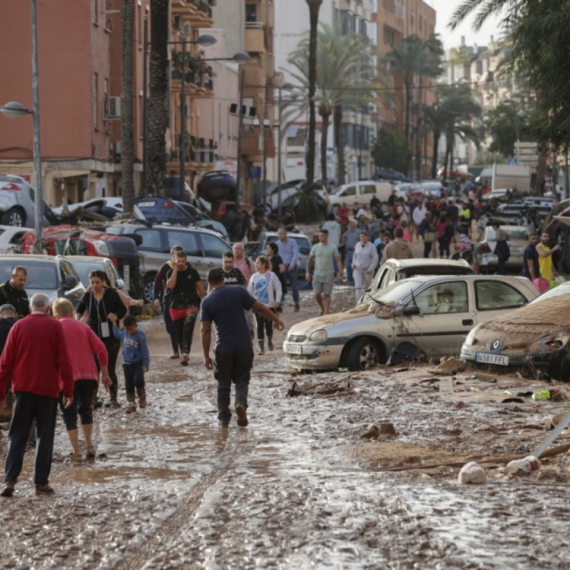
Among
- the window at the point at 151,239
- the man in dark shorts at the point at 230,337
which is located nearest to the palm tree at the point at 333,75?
the window at the point at 151,239

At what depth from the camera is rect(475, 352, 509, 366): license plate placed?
17.8 meters

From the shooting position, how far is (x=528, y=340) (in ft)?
58.1

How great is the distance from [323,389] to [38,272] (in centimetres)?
574

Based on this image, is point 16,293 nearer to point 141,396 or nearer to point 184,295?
point 141,396

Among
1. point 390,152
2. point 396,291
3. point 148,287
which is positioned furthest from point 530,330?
point 390,152

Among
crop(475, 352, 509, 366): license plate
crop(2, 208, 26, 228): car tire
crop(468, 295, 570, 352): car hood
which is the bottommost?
crop(475, 352, 509, 366): license plate

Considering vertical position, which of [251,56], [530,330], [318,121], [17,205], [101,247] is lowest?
[530,330]

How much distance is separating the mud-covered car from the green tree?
117925mm

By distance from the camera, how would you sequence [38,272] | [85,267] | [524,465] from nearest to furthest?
[524,465] → [38,272] → [85,267]

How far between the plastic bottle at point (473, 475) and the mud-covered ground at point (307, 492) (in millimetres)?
107

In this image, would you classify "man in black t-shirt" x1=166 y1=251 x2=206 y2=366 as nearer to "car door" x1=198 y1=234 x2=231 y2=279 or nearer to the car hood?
the car hood

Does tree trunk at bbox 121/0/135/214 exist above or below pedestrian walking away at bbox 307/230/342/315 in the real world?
above

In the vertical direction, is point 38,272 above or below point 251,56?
below

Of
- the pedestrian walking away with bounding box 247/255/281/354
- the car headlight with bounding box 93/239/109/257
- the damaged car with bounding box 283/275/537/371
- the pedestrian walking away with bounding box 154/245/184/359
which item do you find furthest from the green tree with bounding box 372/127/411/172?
the damaged car with bounding box 283/275/537/371
